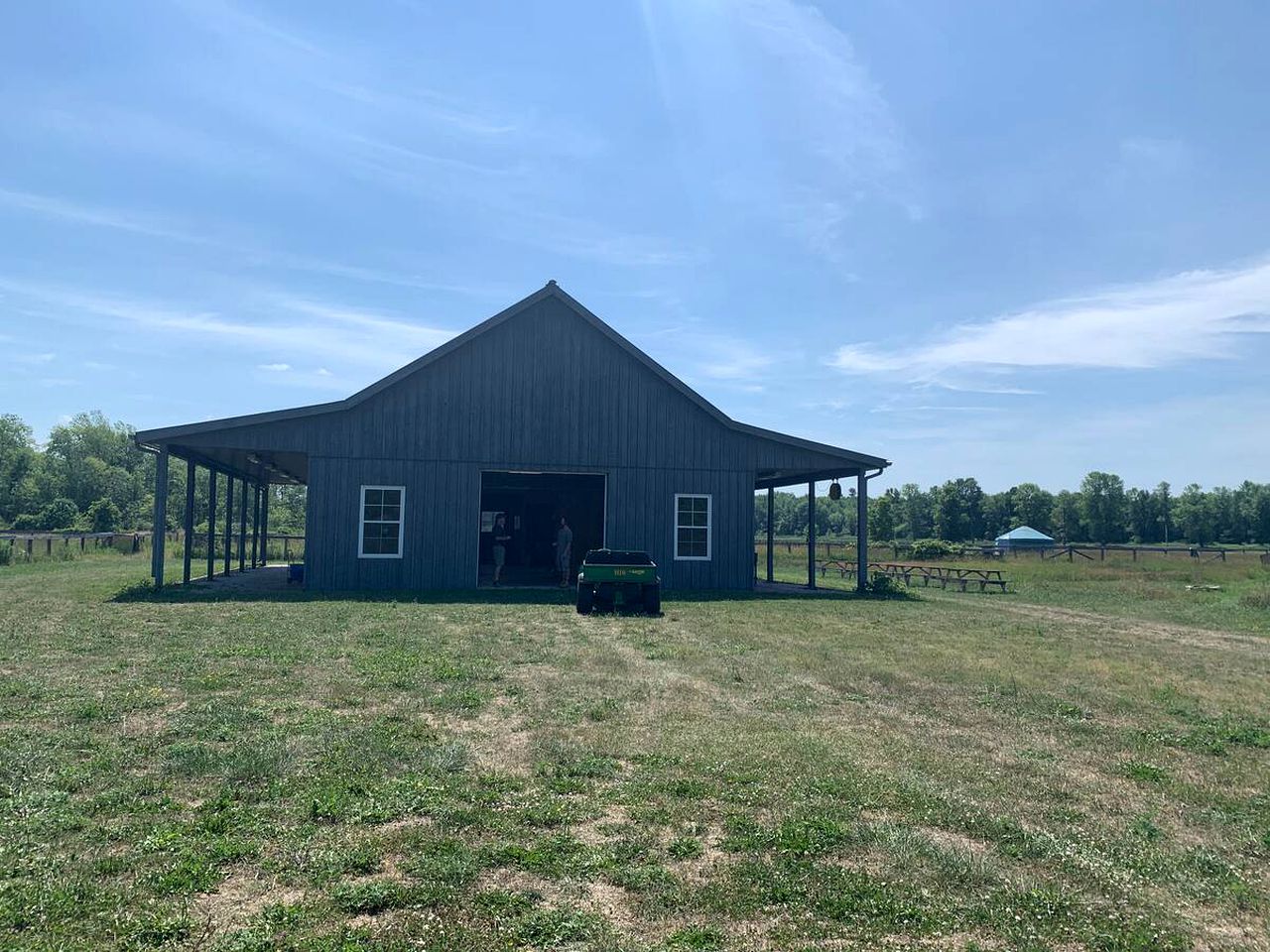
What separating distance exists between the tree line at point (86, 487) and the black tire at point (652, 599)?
63.3m

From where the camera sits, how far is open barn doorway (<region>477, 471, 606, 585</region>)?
28172mm

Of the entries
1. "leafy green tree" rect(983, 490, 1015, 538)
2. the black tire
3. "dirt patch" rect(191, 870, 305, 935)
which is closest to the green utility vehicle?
the black tire

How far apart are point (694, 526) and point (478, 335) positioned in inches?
276

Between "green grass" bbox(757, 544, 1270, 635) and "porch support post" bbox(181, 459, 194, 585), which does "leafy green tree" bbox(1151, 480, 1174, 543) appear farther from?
"porch support post" bbox(181, 459, 194, 585)

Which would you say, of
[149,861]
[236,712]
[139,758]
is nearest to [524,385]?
[236,712]

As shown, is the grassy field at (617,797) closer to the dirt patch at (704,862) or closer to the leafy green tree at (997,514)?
the dirt patch at (704,862)

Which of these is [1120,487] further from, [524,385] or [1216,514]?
[524,385]

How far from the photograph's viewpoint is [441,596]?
62.1 ft

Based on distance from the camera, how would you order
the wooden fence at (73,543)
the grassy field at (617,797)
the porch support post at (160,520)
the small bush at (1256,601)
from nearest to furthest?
the grassy field at (617,797) < the porch support post at (160,520) < the small bush at (1256,601) < the wooden fence at (73,543)

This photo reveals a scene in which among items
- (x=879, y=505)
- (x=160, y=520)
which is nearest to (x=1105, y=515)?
(x=879, y=505)

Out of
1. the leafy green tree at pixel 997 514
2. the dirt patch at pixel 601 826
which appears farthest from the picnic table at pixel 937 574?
the leafy green tree at pixel 997 514

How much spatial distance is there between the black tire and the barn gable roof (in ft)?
20.9

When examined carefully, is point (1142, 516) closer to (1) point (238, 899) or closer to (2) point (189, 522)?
(2) point (189, 522)

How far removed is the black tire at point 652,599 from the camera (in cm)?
1680
